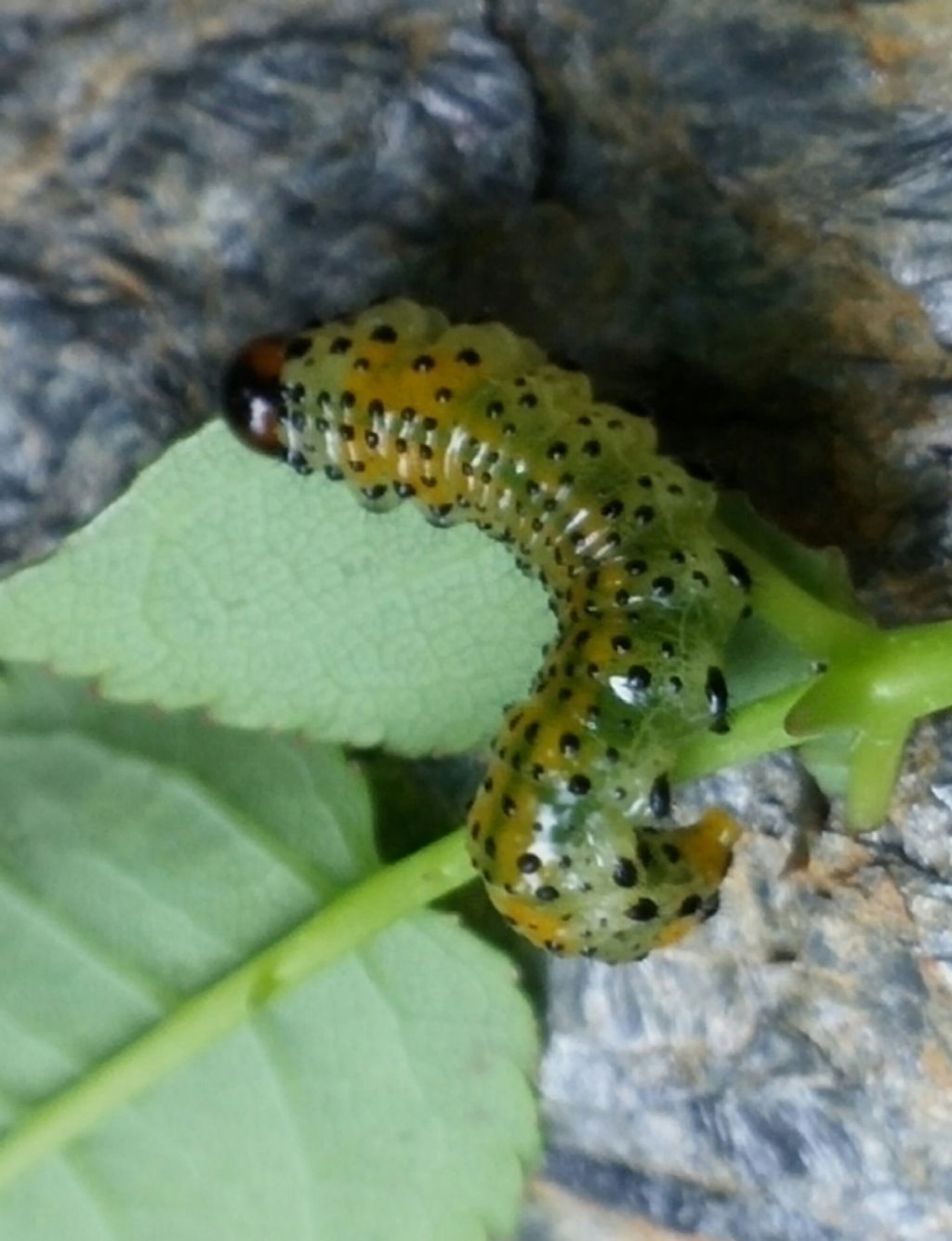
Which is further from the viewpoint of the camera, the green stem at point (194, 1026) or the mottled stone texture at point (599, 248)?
the green stem at point (194, 1026)

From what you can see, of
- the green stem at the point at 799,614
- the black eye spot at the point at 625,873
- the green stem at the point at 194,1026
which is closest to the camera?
the green stem at the point at 799,614

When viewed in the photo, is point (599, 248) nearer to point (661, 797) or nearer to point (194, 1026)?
point (661, 797)

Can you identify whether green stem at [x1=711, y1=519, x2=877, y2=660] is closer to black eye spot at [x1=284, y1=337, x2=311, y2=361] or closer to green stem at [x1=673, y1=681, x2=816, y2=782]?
green stem at [x1=673, y1=681, x2=816, y2=782]

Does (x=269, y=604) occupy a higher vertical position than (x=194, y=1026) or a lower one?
higher

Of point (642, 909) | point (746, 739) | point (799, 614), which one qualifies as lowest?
point (642, 909)

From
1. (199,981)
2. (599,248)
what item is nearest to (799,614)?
(599,248)

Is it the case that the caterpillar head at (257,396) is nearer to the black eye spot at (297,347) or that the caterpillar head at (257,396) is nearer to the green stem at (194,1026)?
the black eye spot at (297,347)

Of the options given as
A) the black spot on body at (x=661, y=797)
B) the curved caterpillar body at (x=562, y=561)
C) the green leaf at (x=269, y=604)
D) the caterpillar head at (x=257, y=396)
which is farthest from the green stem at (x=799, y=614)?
the caterpillar head at (x=257, y=396)

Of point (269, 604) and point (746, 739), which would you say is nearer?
point (746, 739)

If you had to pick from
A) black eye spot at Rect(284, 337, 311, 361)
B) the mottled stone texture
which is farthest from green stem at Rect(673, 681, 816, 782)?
black eye spot at Rect(284, 337, 311, 361)
